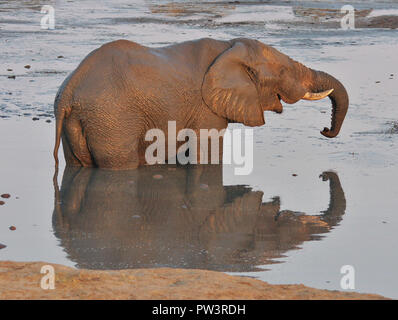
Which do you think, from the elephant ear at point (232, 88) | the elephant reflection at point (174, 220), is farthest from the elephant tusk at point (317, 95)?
the elephant reflection at point (174, 220)

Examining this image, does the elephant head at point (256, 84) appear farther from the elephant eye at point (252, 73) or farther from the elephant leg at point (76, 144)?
the elephant leg at point (76, 144)

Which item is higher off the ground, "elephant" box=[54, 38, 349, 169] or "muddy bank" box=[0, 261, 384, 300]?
"elephant" box=[54, 38, 349, 169]

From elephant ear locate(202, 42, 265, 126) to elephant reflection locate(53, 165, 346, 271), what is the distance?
2.08ft

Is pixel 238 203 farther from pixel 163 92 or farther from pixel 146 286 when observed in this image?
pixel 146 286

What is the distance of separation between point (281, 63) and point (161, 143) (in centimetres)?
154

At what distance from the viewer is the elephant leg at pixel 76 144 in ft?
29.9

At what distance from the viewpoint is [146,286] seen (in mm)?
5957

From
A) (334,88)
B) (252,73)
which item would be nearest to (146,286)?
(252,73)

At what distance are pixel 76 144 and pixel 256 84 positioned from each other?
2002mm

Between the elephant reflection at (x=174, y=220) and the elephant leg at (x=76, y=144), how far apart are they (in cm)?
10

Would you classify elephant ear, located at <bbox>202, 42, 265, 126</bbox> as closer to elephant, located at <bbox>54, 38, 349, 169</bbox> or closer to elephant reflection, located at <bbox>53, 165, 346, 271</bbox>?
elephant, located at <bbox>54, 38, 349, 169</bbox>

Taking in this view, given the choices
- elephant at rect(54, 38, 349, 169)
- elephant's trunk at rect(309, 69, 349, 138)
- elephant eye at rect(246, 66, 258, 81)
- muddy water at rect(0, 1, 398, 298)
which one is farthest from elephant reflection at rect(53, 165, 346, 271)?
elephant eye at rect(246, 66, 258, 81)

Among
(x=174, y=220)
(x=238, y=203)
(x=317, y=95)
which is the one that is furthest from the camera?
(x=317, y=95)

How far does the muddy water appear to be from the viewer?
695 cm
